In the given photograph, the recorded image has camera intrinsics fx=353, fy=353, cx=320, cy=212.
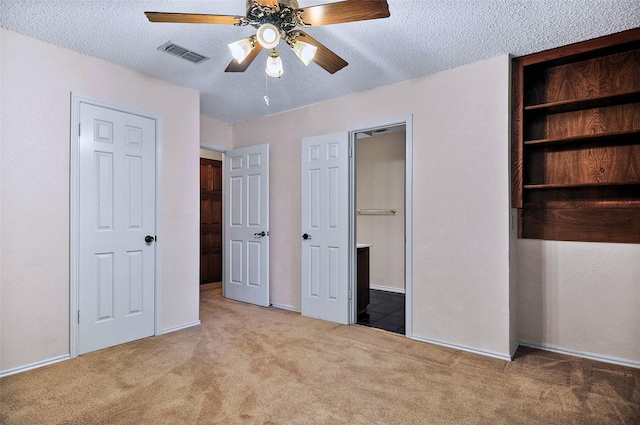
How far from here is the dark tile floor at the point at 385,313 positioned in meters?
3.79

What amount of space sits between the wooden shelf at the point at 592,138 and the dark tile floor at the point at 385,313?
2.12m

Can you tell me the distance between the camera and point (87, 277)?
2.96 meters

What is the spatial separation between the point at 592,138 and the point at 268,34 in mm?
2576

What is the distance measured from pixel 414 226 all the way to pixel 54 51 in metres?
3.36

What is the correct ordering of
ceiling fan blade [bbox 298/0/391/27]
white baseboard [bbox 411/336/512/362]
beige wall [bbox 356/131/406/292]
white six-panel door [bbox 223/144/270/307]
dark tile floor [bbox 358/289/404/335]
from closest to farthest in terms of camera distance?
ceiling fan blade [bbox 298/0/391/27]
white baseboard [bbox 411/336/512/362]
dark tile floor [bbox 358/289/404/335]
white six-panel door [bbox 223/144/270/307]
beige wall [bbox 356/131/406/292]

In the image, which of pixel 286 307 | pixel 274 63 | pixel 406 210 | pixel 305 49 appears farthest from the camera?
pixel 286 307

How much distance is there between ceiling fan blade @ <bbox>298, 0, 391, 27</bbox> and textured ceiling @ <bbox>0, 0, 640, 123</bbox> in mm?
431

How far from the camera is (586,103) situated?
280 cm

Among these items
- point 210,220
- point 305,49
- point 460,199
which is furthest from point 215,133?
point 460,199

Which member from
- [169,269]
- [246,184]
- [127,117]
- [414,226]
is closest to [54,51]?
[127,117]

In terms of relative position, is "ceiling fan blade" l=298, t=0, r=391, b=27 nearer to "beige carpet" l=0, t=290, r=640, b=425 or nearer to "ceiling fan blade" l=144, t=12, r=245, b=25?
"ceiling fan blade" l=144, t=12, r=245, b=25

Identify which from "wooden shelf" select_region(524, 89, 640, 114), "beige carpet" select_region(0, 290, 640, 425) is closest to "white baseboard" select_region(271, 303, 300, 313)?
"beige carpet" select_region(0, 290, 640, 425)

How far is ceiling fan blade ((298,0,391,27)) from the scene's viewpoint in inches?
67.4

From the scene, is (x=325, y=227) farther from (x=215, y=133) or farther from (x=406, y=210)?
(x=215, y=133)
